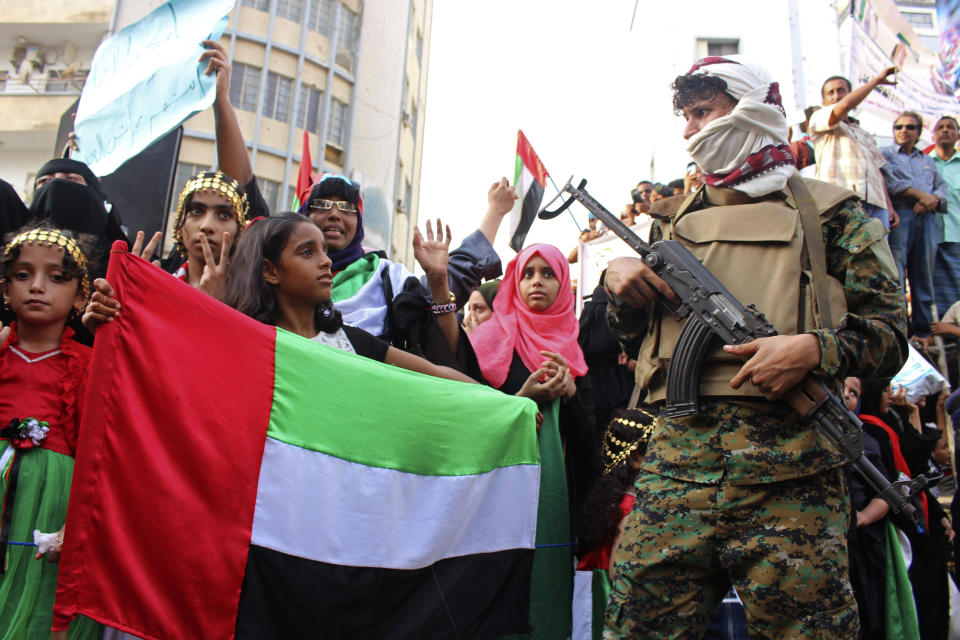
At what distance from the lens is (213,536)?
7.41 ft

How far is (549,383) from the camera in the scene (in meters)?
3.51

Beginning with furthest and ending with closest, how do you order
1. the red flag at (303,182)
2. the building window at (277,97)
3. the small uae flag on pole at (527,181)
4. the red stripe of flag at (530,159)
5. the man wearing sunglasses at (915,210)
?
the building window at (277,97) → the man wearing sunglasses at (915,210) → the red stripe of flag at (530,159) → the small uae flag on pole at (527,181) → the red flag at (303,182)

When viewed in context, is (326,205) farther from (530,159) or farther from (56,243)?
(530,159)

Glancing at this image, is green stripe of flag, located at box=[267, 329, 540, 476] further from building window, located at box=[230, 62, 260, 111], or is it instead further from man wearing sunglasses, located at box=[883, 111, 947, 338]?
building window, located at box=[230, 62, 260, 111]

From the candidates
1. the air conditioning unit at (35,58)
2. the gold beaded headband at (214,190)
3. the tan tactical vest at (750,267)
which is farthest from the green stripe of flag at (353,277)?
the air conditioning unit at (35,58)

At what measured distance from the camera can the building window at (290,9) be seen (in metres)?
20.4

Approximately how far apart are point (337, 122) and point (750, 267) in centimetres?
2002

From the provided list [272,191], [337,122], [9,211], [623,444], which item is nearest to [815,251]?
[623,444]

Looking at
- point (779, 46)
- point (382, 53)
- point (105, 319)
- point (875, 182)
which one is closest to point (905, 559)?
point (105, 319)

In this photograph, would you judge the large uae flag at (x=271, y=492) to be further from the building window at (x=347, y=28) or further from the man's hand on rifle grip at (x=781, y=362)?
the building window at (x=347, y=28)

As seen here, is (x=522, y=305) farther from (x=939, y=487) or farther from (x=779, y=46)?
(x=779, y=46)

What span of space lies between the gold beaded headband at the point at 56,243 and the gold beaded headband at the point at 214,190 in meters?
0.44

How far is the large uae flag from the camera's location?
7.19ft

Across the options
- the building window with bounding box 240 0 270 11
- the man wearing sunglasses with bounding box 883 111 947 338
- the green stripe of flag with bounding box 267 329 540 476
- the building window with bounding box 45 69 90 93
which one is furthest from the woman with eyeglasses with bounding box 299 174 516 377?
the building window with bounding box 45 69 90 93
